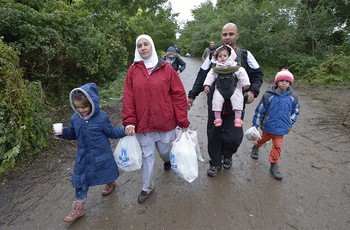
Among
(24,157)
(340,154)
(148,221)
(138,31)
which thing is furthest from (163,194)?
(138,31)

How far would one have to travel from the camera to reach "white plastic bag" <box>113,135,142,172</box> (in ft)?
9.00

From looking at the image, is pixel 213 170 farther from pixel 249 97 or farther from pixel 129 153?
pixel 129 153

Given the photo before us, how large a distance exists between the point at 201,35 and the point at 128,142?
24512 mm

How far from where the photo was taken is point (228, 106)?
311 centimetres

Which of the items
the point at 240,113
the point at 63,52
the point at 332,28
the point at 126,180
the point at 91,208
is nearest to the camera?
the point at 91,208

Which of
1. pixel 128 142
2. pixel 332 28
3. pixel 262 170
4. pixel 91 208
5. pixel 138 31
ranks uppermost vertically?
pixel 332 28

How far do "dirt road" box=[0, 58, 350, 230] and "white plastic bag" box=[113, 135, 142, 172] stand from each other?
1.75 ft

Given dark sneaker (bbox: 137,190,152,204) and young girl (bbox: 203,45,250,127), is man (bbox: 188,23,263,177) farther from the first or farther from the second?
dark sneaker (bbox: 137,190,152,204)

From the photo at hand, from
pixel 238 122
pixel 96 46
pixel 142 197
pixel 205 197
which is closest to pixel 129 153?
pixel 142 197

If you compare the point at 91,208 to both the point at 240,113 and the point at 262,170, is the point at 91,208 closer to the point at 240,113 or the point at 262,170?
the point at 240,113

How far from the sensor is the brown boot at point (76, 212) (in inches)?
102

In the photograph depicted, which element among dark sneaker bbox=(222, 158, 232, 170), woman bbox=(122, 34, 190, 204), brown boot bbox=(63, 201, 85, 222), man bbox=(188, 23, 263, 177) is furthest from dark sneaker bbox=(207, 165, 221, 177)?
brown boot bbox=(63, 201, 85, 222)

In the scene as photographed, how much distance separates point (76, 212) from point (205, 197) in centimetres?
150

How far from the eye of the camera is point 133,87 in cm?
277
